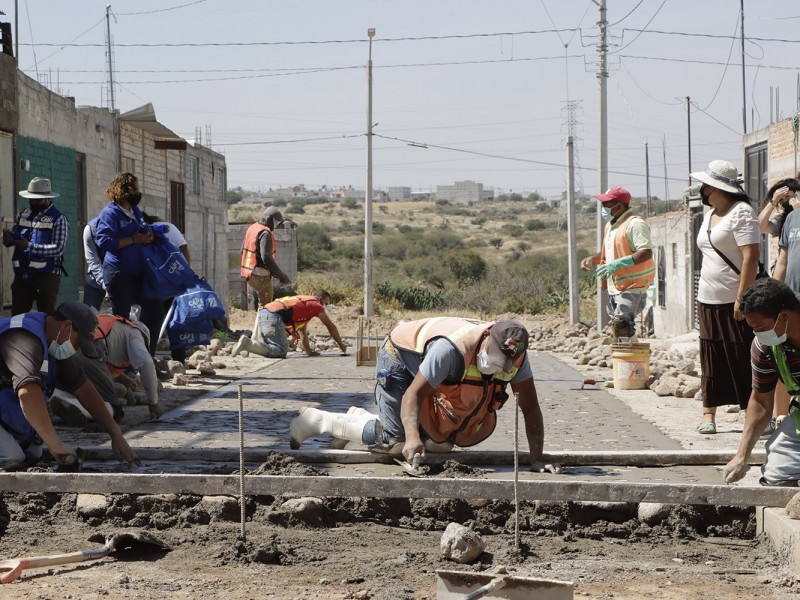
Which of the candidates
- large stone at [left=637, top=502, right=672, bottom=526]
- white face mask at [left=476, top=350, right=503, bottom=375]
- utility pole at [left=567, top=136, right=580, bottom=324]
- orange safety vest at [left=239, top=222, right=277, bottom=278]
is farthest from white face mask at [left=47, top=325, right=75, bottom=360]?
utility pole at [left=567, top=136, right=580, bottom=324]

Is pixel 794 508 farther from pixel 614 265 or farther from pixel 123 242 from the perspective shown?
pixel 123 242

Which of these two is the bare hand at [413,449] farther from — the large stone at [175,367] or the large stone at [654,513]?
the large stone at [175,367]

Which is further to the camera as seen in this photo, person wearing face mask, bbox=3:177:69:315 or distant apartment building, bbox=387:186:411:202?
distant apartment building, bbox=387:186:411:202

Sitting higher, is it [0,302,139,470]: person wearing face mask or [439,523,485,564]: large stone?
[0,302,139,470]: person wearing face mask

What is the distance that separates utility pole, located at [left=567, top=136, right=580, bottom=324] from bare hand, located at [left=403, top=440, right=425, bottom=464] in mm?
19934

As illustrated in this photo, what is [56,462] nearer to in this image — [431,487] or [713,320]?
[431,487]

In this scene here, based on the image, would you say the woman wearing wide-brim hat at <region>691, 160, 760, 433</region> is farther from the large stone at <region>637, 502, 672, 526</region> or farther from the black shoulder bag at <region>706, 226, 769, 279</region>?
the large stone at <region>637, 502, 672, 526</region>

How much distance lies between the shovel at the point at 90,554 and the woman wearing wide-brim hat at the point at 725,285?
4077 millimetres

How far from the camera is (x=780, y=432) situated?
5.94m

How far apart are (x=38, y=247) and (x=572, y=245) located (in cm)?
1773

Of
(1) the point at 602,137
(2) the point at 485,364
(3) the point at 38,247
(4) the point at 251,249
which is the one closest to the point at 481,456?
(2) the point at 485,364

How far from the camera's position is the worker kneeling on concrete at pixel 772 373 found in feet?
18.2

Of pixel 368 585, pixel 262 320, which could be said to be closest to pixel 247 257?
pixel 262 320

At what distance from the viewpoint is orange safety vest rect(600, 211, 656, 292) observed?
10773 mm
